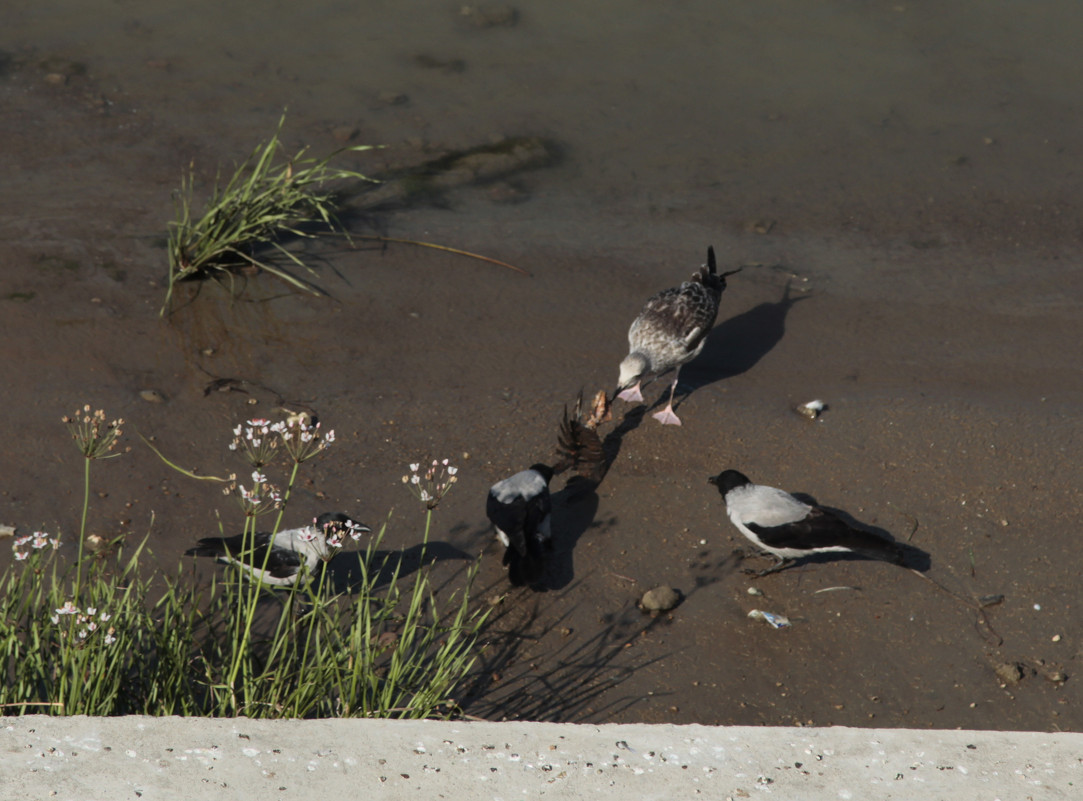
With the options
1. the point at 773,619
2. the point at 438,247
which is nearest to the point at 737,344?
the point at 438,247

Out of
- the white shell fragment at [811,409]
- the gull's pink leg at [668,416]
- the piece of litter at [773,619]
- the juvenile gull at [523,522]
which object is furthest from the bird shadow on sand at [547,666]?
the white shell fragment at [811,409]

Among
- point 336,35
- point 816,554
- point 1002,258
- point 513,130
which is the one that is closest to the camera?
point 816,554

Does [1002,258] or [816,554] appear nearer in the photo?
[816,554]

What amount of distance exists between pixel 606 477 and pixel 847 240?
3.75 metres

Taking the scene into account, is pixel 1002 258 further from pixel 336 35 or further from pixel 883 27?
pixel 336 35

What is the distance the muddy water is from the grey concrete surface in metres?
1.32

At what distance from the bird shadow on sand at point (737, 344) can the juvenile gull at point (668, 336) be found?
0.27m

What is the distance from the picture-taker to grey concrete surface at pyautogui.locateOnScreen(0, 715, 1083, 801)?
2764 millimetres

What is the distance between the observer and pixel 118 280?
7031mm

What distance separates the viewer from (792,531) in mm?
5074

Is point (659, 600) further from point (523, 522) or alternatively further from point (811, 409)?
point (811, 409)

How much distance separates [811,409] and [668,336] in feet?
3.19

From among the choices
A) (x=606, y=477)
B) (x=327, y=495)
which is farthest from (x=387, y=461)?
(x=606, y=477)

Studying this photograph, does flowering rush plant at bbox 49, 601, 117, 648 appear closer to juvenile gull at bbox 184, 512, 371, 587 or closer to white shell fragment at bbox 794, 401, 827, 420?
juvenile gull at bbox 184, 512, 371, 587
